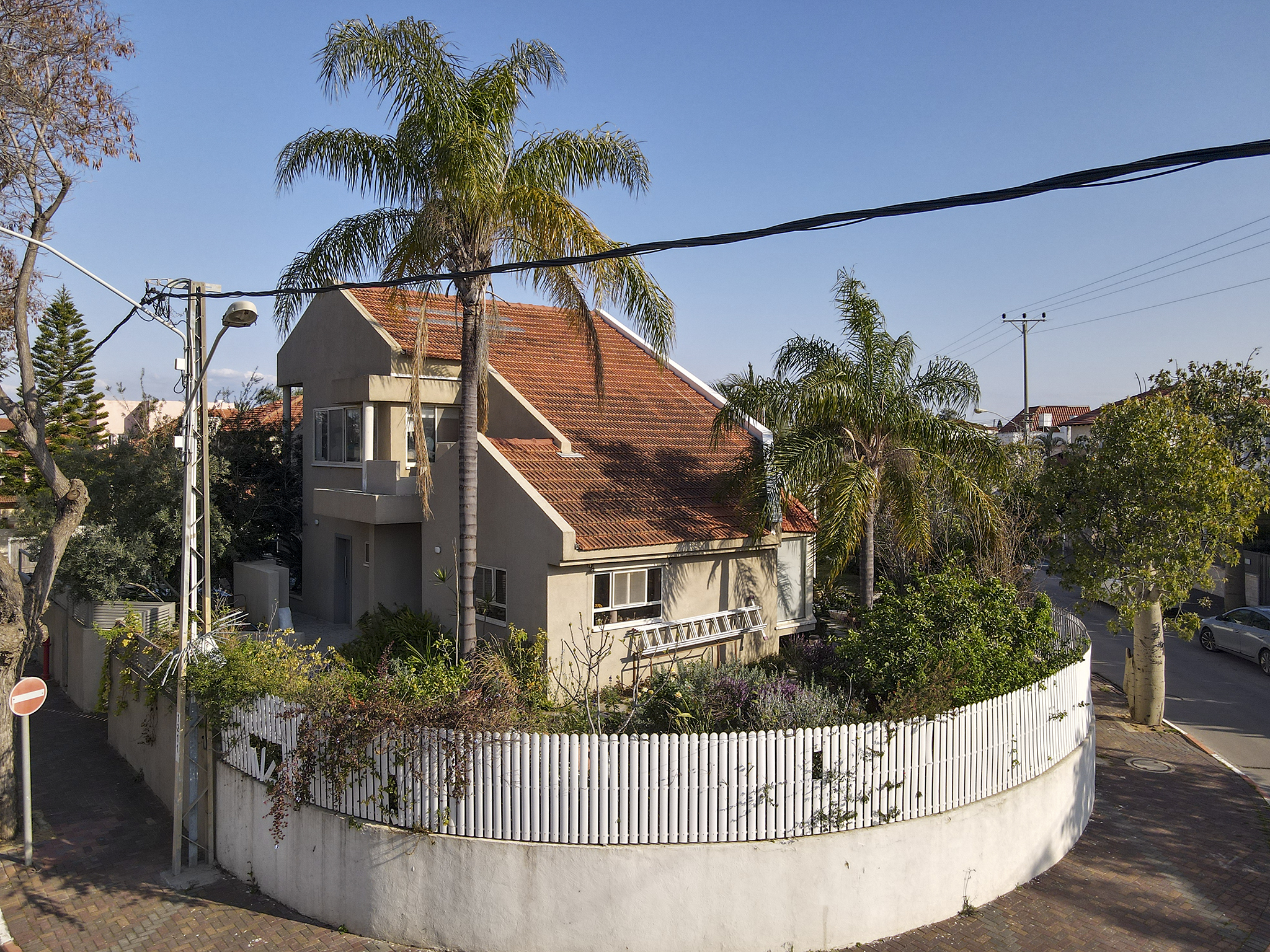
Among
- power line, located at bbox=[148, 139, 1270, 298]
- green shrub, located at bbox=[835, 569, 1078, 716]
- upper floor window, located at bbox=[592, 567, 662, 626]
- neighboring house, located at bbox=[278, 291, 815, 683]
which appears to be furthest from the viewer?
upper floor window, located at bbox=[592, 567, 662, 626]

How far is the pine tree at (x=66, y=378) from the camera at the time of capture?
39375 mm

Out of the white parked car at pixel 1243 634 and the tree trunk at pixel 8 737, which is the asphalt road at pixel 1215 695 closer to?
the white parked car at pixel 1243 634

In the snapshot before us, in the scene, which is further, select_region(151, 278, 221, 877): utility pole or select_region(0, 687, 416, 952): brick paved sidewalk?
select_region(151, 278, 221, 877): utility pole

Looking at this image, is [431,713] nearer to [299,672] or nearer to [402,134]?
[299,672]

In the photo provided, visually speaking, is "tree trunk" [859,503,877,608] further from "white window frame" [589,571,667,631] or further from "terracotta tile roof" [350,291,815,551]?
"white window frame" [589,571,667,631]

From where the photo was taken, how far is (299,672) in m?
10.2

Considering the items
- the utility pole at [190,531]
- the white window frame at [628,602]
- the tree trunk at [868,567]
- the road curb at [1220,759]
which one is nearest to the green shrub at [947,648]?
the tree trunk at [868,567]

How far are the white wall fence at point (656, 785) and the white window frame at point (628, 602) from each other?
210 inches

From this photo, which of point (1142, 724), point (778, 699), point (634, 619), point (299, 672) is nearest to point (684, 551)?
point (634, 619)

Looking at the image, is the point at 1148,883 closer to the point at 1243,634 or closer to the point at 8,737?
the point at 8,737

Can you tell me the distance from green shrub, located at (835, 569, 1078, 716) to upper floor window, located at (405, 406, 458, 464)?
9.89 meters

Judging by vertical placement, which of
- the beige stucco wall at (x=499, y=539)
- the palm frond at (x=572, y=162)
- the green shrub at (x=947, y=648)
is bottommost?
the green shrub at (x=947, y=648)

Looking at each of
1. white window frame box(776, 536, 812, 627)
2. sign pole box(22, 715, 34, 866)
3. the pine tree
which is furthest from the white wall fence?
the pine tree

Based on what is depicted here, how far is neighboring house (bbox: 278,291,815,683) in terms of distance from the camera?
13766mm
